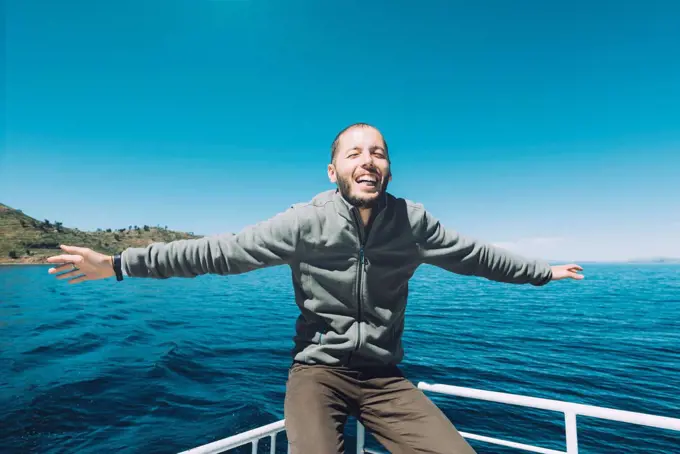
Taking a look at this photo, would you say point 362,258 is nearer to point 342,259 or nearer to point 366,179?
point 342,259

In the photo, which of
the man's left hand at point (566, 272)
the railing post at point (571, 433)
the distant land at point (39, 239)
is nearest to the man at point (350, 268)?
the man's left hand at point (566, 272)

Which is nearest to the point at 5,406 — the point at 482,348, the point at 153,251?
the point at 153,251

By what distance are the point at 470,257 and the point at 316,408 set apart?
1474mm

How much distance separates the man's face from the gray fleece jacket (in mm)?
109

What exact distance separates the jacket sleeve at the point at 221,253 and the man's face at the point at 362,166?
1.42 ft

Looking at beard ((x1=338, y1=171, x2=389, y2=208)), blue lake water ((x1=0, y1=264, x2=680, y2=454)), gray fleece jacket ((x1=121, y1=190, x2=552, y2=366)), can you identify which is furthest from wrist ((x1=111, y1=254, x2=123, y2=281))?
blue lake water ((x1=0, y1=264, x2=680, y2=454))

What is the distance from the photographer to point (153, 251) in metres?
2.20

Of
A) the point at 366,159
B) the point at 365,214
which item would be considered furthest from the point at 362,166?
the point at 365,214

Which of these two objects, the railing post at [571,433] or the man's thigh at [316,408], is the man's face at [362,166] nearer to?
the man's thigh at [316,408]

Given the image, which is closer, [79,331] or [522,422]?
[522,422]

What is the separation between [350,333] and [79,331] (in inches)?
1002

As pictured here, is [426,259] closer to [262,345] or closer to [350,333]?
[350,333]

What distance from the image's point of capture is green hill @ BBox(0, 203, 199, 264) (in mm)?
113300

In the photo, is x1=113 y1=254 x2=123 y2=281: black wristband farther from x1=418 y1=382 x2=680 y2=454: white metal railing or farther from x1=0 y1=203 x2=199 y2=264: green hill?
x1=0 y1=203 x2=199 y2=264: green hill
